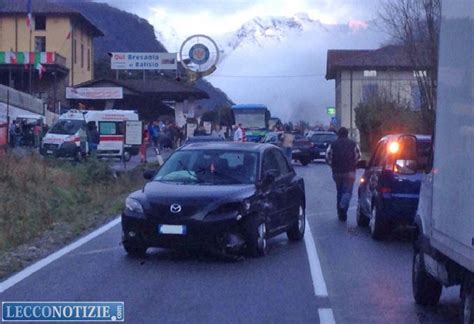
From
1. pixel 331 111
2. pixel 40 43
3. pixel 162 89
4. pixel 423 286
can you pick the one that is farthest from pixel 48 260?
pixel 331 111

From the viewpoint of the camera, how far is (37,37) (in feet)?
255

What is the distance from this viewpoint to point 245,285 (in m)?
12.0

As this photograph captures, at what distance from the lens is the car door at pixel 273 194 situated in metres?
15.0

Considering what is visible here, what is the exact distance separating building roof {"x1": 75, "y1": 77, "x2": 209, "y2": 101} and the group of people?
33.0ft


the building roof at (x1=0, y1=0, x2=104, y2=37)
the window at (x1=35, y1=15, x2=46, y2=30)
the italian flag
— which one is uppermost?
the building roof at (x1=0, y1=0, x2=104, y2=37)

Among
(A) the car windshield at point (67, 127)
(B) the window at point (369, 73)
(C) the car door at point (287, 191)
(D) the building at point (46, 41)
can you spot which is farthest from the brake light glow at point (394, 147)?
(B) the window at point (369, 73)

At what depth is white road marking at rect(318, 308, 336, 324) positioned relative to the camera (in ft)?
32.6

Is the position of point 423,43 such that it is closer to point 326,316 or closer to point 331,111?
point 326,316

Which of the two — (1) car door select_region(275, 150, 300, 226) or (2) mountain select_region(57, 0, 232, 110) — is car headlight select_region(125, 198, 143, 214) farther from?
(2) mountain select_region(57, 0, 232, 110)

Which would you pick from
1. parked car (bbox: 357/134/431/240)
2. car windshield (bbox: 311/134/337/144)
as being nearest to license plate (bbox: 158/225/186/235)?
parked car (bbox: 357/134/431/240)

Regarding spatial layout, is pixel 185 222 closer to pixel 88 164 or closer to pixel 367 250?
pixel 367 250

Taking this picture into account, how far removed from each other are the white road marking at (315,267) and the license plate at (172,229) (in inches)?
68.1

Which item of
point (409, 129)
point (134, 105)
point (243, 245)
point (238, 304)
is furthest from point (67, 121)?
point (238, 304)

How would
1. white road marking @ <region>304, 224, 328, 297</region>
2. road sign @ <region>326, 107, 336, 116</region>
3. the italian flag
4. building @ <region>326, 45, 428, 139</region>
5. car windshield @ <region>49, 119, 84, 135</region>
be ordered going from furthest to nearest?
road sign @ <region>326, 107, 336, 116</region> < building @ <region>326, 45, 428, 139</region> < the italian flag < car windshield @ <region>49, 119, 84, 135</region> < white road marking @ <region>304, 224, 328, 297</region>
